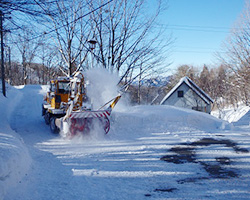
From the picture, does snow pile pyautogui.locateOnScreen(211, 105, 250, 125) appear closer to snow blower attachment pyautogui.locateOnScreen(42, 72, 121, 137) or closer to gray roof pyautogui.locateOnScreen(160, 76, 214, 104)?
gray roof pyautogui.locateOnScreen(160, 76, 214, 104)

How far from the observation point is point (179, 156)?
6.33m

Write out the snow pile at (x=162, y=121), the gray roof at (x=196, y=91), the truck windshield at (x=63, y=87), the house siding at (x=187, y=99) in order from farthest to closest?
the house siding at (x=187, y=99) → the gray roof at (x=196, y=91) → the truck windshield at (x=63, y=87) → the snow pile at (x=162, y=121)

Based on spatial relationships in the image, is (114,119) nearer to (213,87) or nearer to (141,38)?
(141,38)

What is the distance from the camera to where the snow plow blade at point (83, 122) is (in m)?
8.51

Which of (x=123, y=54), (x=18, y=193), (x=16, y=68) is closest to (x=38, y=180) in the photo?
(x=18, y=193)

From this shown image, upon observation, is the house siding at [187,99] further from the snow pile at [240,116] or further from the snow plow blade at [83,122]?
the snow plow blade at [83,122]

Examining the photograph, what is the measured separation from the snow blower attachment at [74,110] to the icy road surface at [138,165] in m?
0.49

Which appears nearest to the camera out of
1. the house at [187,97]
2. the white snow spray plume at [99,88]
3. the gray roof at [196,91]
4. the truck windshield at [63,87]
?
the white snow spray plume at [99,88]

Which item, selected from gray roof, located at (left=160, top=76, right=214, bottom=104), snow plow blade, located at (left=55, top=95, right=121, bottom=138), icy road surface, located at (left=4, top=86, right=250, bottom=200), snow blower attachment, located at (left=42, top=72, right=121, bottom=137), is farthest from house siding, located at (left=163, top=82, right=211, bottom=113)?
snow plow blade, located at (left=55, top=95, right=121, bottom=138)

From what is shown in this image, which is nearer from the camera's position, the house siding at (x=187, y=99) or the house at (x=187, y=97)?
the house at (x=187, y=97)

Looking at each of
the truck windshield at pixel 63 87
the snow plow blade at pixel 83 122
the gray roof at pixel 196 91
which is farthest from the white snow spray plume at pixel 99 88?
the gray roof at pixel 196 91

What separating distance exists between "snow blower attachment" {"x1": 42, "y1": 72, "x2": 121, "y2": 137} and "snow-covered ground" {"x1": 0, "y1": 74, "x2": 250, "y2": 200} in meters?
0.46

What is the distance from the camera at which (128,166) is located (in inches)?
215

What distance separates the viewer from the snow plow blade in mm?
8508
